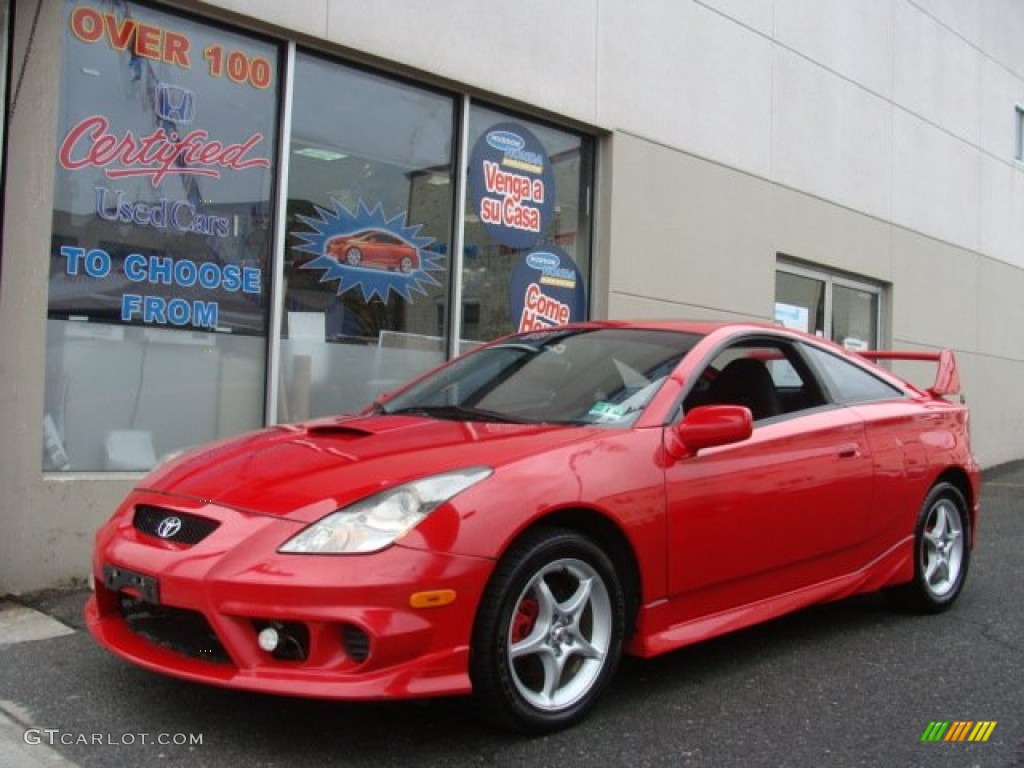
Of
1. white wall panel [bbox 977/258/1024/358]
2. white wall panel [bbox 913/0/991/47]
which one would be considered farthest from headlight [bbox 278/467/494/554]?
white wall panel [bbox 977/258/1024/358]

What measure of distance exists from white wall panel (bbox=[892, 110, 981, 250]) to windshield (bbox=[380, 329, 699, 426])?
9.18 m

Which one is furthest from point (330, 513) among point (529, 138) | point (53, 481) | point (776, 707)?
point (529, 138)

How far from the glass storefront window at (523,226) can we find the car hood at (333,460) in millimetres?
4127

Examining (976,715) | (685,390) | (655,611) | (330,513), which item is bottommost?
(976,715)

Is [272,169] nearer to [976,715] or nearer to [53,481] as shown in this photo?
[53,481]

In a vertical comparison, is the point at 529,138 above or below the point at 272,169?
above

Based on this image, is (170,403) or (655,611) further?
(170,403)

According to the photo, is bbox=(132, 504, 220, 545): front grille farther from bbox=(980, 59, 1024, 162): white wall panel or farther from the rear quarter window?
bbox=(980, 59, 1024, 162): white wall panel

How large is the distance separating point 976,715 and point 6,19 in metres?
5.65

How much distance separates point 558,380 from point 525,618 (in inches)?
46.8

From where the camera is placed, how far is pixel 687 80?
9.41 m

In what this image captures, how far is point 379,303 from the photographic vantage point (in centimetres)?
721

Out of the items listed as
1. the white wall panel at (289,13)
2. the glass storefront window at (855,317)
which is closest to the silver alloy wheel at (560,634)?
the white wall panel at (289,13)

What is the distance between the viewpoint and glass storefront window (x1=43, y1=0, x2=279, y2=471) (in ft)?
18.5
